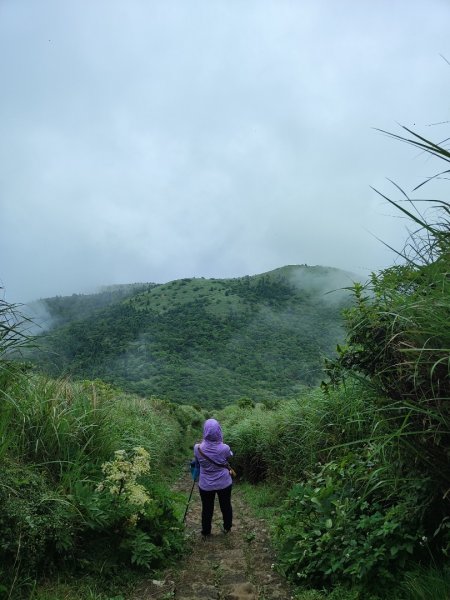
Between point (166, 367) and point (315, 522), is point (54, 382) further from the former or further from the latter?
point (166, 367)

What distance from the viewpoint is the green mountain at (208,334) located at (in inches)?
1724

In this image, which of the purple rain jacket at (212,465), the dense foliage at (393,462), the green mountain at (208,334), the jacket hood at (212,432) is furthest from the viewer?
the green mountain at (208,334)

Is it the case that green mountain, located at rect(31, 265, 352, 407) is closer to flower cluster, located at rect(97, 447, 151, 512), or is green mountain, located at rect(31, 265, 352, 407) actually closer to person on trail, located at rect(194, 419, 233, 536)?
person on trail, located at rect(194, 419, 233, 536)

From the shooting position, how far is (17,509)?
13.1 ft

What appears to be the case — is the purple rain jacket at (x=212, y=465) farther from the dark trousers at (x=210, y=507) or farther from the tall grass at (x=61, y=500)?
the tall grass at (x=61, y=500)

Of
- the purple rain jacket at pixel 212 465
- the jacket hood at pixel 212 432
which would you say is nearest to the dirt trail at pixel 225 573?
the purple rain jacket at pixel 212 465

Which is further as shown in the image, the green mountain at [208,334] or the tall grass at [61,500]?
the green mountain at [208,334]

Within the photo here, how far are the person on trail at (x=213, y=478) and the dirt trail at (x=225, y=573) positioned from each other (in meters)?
0.30

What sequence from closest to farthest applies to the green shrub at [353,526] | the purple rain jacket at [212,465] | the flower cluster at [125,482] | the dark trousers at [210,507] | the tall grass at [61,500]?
the green shrub at [353,526] → the tall grass at [61,500] → the flower cluster at [125,482] → the dark trousers at [210,507] → the purple rain jacket at [212,465]

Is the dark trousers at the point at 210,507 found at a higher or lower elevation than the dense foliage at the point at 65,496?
lower

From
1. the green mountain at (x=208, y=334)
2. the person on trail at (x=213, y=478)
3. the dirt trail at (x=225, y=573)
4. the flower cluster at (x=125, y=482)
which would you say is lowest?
the dirt trail at (x=225, y=573)

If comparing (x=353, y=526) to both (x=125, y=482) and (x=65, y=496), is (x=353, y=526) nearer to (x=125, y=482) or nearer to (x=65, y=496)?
(x=125, y=482)

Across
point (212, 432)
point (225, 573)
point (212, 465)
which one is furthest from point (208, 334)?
point (225, 573)

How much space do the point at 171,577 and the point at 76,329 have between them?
56.2 metres
